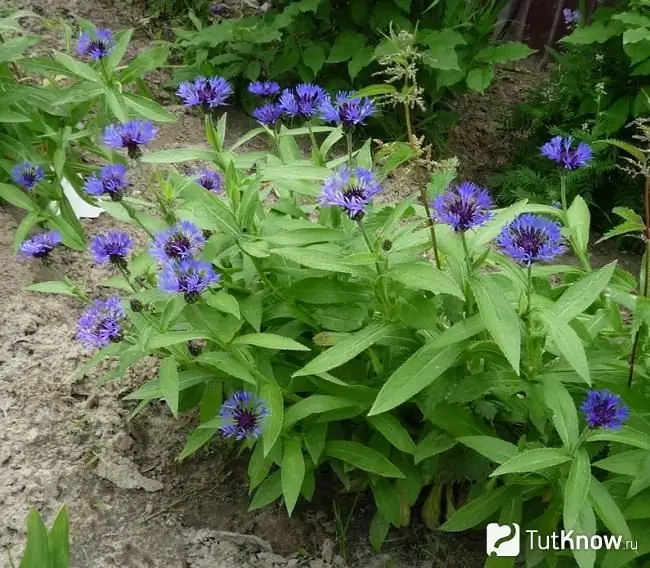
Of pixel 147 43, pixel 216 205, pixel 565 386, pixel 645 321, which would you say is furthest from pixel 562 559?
pixel 147 43

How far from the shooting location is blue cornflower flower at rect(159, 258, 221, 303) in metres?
1.63

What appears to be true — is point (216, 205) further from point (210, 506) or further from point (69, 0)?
point (69, 0)

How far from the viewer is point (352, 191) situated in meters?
1.57

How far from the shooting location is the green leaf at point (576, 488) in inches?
58.7

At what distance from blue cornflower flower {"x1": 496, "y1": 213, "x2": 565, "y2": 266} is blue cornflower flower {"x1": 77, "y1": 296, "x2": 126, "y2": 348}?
2.81 ft

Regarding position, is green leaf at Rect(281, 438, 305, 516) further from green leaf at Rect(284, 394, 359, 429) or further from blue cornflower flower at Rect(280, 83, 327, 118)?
blue cornflower flower at Rect(280, 83, 327, 118)

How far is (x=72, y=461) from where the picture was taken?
86.9 inches

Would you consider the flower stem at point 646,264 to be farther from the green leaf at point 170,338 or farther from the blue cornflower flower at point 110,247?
the blue cornflower flower at point 110,247

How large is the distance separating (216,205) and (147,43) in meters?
3.10

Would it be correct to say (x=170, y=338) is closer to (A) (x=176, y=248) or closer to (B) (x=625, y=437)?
(A) (x=176, y=248)

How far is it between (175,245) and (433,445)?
0.75m

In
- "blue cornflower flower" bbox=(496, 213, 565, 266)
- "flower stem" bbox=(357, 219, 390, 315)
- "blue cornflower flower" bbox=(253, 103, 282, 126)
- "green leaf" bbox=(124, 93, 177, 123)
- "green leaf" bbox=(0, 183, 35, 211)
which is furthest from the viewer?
"green leaf" bbox=(0, 183, 35, 211)

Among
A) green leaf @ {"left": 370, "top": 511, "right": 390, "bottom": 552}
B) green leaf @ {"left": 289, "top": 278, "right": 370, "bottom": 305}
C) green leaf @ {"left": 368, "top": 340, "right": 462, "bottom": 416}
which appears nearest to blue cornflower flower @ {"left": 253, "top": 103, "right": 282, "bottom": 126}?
green leaf @ {"left": 289, "top": 278, "right": 370, "bottom": 305}

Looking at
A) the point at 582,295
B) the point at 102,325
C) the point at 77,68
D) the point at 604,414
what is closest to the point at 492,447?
the point at 604,414
